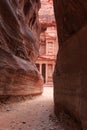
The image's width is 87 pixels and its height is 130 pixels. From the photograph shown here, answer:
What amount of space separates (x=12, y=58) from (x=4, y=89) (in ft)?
4.68

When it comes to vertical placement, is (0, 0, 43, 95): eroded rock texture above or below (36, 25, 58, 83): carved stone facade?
below

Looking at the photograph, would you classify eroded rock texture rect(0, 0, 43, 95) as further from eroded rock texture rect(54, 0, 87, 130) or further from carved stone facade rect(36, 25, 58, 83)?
carved stone facade rect(36, 25, 58, 83)

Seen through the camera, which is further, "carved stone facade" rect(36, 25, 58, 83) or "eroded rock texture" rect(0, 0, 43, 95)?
"carved stone facade" rect(36, 25, 58, 83)

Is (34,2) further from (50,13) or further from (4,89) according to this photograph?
(50,13)

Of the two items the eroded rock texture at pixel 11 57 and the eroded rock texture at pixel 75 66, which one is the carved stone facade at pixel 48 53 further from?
the eroded rock texture at pixel 75 66

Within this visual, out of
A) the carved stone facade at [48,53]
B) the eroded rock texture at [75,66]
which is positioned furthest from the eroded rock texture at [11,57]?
the carved stone facade at [48,53]

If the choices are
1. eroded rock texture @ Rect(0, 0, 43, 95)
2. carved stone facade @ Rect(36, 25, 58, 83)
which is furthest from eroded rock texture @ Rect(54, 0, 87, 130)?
carved stone facade @ Rect(36, 25, 58, 83)

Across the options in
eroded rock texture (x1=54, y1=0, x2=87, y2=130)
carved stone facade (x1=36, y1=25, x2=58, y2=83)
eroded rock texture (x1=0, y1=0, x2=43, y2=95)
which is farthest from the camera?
carved stone facade (x1=36, y1=25, x2=58, y2=83)

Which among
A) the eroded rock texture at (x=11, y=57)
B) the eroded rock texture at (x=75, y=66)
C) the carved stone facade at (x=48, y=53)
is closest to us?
the eroded rock texture at (x=75, y=66)

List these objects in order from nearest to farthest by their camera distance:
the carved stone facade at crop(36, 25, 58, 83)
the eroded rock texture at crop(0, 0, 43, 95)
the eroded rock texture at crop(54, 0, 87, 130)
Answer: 1. the eroded rock texture at crop(54, 0, 87, 130)
2. the eroded rock texture at crop(0, 0, 43, 95)
3. the carved stone facade at crop(36, 25, 58, 83)

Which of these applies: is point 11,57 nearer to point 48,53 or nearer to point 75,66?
point 75,66

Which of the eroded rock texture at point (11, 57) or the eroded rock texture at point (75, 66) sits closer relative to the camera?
the eroded rock texture at point (75, 66)

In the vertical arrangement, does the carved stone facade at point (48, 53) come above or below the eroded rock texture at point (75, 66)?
above

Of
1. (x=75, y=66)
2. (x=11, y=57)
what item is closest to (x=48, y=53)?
(x=11, y=57)
